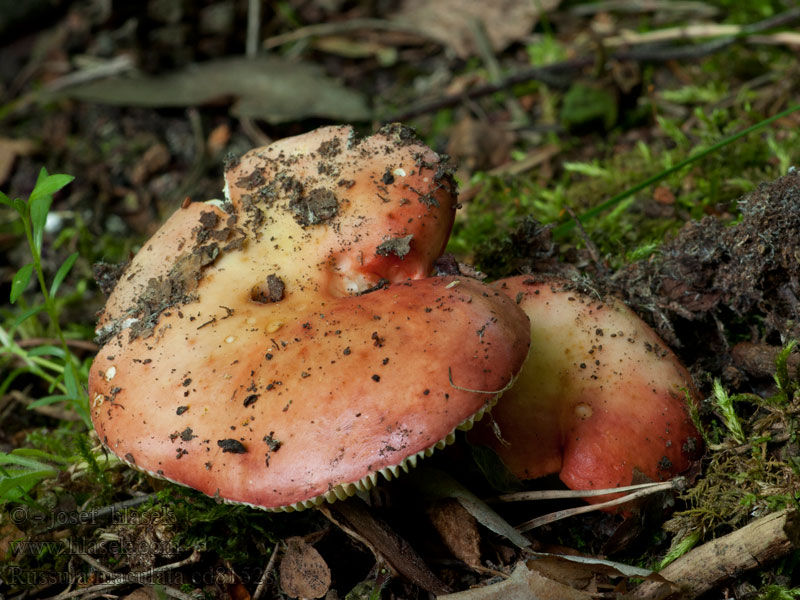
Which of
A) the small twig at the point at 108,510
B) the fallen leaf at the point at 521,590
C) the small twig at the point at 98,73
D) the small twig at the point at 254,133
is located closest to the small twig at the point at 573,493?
the fallen leaf at the point at 521,590

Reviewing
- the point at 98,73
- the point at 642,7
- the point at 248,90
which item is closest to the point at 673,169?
the point at 642,7

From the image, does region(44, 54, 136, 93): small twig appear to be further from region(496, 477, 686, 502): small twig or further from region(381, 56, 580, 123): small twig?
region(496, 477, 686, 502): small twig

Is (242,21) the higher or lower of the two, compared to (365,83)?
higher

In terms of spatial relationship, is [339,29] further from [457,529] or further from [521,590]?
[521,590]

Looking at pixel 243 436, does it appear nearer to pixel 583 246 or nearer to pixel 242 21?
pixel 583 246

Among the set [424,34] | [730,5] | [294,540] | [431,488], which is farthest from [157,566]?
[730,5]

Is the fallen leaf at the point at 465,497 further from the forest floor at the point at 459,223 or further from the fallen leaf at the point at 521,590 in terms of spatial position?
the fallen leaf at the point at 521,590
